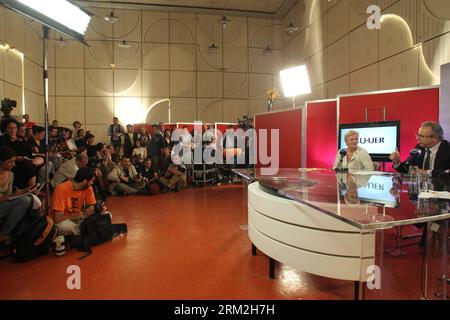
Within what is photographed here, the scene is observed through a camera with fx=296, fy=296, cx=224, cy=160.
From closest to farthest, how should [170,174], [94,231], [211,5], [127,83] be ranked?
[94,231] < [170,174] < [211,5] < [127,83]

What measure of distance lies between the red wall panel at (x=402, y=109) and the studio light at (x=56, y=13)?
13.1ft

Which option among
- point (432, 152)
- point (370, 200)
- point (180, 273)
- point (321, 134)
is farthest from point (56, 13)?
point (321, 134)

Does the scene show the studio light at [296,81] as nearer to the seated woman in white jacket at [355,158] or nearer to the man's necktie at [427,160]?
the seated woman in white jacket at [355,158]

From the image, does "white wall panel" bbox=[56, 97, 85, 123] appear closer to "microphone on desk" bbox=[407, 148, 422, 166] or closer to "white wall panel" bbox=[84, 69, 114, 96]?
"white wall panel" bbox=[84, 69, 114, 96]

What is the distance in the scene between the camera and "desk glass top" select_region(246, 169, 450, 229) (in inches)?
56.7

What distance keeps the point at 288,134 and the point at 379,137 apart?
198 cm

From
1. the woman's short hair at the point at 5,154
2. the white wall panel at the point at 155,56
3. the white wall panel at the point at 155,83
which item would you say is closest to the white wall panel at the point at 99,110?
the white wall panel at the point at 155,83

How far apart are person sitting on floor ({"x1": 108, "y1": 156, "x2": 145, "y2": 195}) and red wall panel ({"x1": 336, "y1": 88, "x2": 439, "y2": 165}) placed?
451 centimetres

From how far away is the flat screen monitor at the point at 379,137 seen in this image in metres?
4.20

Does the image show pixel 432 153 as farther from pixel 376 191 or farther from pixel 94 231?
pixel 94 231

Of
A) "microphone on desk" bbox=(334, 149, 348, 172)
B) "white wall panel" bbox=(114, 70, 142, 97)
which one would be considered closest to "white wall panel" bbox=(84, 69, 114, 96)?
"white wall panel" bbox=(114, 70, 142, 97)

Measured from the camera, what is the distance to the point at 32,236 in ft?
9.78

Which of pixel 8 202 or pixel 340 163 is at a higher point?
pixel 340 163
